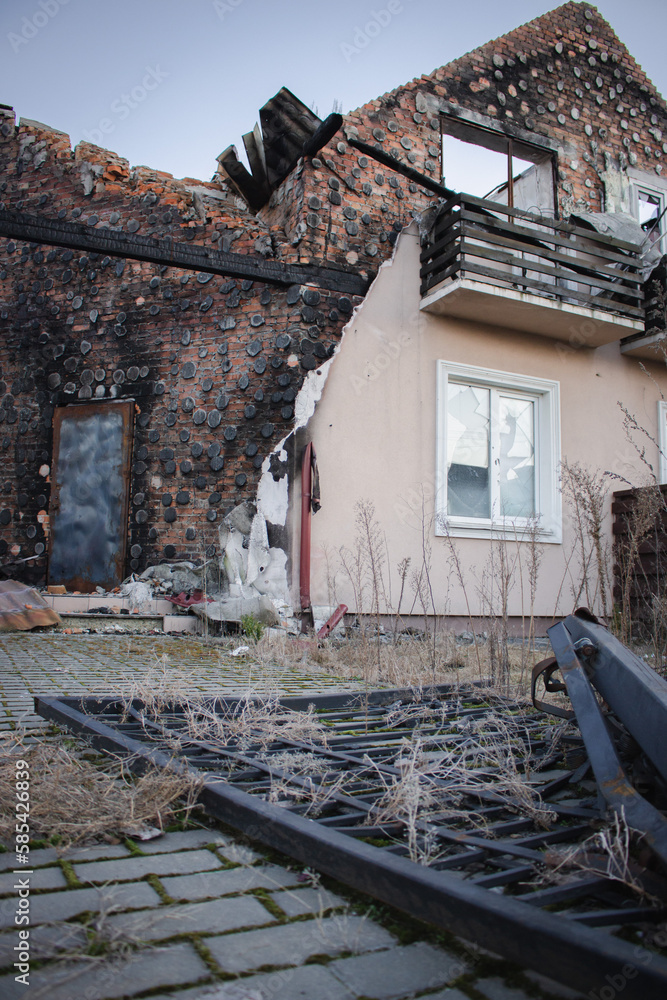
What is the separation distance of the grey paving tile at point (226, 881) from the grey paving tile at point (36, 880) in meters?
0.21

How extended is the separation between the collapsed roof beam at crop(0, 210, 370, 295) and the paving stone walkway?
21.1ft

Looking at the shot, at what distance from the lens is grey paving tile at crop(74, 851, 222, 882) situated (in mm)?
1486

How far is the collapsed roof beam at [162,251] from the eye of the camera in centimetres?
691

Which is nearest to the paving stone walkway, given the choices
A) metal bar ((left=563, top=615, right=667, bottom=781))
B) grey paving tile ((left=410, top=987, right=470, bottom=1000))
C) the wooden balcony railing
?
grey paving tile ((left=410, top=987, right=470, bottom=1000))

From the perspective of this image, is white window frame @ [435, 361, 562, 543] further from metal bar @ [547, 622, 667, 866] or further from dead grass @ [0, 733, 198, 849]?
dead grass @ [0, 733, 198, 849]

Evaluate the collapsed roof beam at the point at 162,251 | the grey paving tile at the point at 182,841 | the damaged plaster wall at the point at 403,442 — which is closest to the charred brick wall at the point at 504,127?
the collapsed roof beam at the point at 162,251

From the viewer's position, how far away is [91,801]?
180 centimetres

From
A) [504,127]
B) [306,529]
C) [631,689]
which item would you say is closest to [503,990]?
[631,689]

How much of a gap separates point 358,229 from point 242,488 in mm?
3333

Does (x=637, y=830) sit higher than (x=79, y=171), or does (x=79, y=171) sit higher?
(x=79, y=171)

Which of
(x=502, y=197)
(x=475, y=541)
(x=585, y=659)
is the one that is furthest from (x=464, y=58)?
(x=585, y=659)

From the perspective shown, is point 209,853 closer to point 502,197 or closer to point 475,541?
point 475,541

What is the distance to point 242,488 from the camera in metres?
7.55

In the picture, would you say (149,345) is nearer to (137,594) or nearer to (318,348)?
(318,348)
